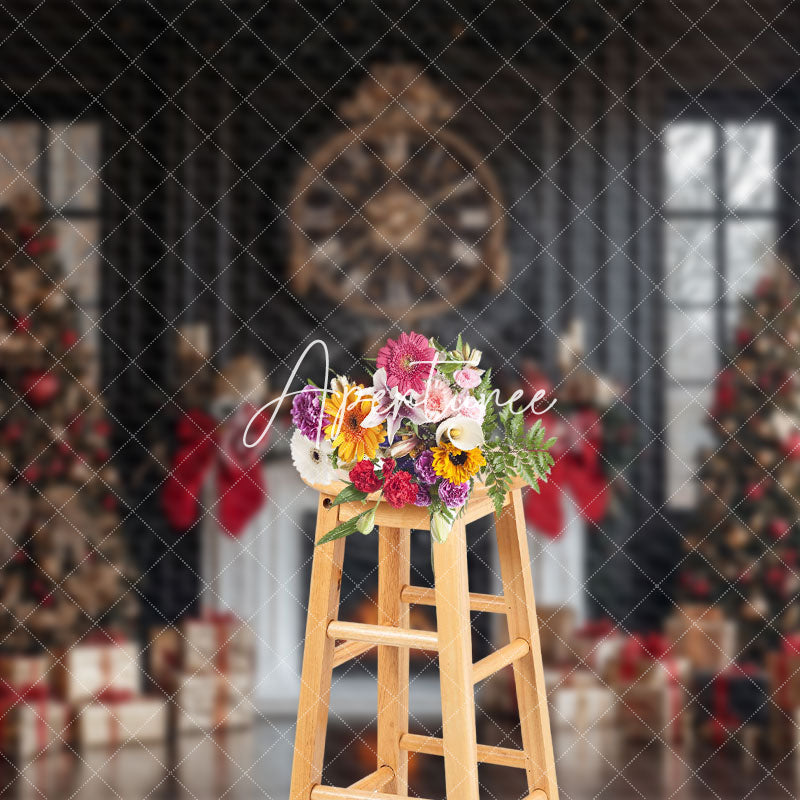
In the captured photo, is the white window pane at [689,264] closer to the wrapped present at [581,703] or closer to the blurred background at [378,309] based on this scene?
the blurred background at [378,309]

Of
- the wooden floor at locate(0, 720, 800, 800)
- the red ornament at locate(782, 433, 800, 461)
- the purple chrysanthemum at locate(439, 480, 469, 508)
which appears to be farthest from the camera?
the red ornament at locate(782, 433, 800, 461)

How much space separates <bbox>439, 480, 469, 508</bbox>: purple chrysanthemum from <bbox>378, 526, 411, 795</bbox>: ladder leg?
23 centimetres

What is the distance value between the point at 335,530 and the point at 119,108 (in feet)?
4.67

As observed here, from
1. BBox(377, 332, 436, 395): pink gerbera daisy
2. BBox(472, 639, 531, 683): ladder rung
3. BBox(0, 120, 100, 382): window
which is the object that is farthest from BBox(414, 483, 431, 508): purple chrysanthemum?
BBox(0, 120, 100, 382): window

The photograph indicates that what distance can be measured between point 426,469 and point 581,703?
1.28 metres

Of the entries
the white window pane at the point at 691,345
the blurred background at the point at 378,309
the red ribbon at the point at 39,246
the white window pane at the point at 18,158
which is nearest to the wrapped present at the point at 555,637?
the blurred background at the point at 378,309

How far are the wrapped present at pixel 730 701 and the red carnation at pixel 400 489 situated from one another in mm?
1360

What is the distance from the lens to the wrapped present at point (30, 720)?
2293 mm

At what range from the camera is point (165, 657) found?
235 centimetres

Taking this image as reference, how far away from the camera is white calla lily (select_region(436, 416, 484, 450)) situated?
1.24m

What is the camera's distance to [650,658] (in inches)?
91.4

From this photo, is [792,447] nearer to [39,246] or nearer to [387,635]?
→ [387,635]

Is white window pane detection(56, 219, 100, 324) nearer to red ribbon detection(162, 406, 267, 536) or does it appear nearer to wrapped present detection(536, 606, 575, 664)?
red ribbon detection(162, 406, 267, 536)

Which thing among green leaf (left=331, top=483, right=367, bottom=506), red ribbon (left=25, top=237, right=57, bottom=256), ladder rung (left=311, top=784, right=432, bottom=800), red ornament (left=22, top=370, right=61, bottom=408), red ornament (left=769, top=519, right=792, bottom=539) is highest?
red ribbon (left=25, top=237, right=57, bottom=256)
